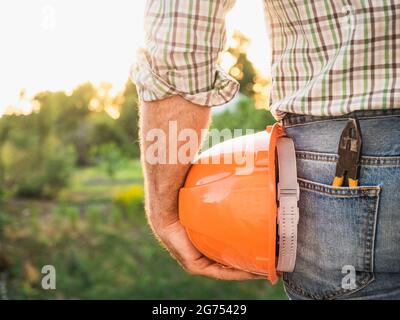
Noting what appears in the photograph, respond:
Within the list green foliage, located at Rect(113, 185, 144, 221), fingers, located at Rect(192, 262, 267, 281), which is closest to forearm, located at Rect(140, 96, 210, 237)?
fingers, located at Rect(192, 262, 267, 281)

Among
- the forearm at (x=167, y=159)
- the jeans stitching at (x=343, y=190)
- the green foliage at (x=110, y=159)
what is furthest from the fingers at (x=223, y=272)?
the green foliage at (x=110, y=159)

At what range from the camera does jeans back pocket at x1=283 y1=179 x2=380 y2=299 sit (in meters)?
1.23

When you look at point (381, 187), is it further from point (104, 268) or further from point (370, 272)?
point (104, 268)

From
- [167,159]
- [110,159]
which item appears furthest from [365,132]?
[110,159]

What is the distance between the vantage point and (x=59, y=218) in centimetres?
723

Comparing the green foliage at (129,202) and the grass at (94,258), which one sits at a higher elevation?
the green foliage at (129,202)

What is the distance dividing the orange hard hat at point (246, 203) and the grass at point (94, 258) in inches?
161

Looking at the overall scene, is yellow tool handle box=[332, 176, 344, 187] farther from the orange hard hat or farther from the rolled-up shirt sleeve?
the rolled-up shirt sleeve

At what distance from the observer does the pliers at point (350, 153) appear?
121cm

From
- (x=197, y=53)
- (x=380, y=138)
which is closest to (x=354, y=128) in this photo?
(x=380, y=138)

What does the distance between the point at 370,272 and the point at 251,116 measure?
5671mm

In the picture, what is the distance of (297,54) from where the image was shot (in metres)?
1.29

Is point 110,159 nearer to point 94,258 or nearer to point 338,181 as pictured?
point 94,258

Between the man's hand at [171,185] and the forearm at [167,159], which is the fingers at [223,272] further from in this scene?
the forearm at [167,159]
